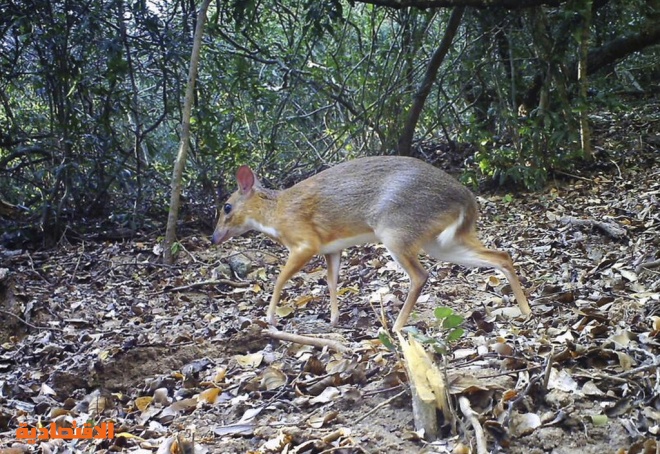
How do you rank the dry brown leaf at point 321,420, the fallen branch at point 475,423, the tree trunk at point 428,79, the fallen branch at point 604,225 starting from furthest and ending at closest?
1. the tree trunk at point 428,79
2. the fallen branch at point 604,225
3. the dry brown leaf at point 321,420
4. the fallen branch at point 475,423

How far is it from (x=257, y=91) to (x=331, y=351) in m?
Answer: 4.56

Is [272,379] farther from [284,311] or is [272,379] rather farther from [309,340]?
[284,311]

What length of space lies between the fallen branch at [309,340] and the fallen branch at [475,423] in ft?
3.85

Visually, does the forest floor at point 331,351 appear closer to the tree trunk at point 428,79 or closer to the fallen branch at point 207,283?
the fallen branch at point 207,283

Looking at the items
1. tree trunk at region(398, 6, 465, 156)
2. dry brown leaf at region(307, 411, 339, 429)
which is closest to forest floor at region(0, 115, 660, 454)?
dry brown leaf at region(307, 411, 339, 429)

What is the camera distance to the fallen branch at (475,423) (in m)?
2.51

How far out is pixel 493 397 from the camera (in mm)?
2934

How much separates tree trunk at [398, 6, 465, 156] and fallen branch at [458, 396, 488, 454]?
18.3 ft

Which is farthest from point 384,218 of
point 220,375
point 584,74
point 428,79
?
point 584,74

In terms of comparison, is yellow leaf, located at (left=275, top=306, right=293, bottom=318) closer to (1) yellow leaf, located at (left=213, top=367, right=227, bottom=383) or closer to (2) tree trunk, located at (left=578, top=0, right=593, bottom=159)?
(1) yellow leaf, located at (left=213, top=367, right=227, bottom=383)

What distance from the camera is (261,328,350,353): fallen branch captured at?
4.04 metres

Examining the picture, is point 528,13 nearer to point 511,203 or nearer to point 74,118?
point 511,203

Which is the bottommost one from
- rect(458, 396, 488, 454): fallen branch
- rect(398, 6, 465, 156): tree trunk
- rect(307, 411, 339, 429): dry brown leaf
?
rect(307, 411, 339, 429): dry brown leaf

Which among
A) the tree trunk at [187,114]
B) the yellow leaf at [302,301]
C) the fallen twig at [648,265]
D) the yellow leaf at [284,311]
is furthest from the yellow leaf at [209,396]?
the tree trunk at [187,114]
